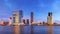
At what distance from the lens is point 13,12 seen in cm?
437

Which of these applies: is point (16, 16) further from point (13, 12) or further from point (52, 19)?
point (52, 19)

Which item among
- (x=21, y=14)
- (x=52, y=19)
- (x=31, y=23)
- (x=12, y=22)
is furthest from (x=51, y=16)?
(x=12, y=22)

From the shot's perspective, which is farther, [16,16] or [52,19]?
[52,19]

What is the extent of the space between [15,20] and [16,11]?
28 centimetres

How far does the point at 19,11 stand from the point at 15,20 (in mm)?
328

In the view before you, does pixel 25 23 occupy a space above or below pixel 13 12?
below

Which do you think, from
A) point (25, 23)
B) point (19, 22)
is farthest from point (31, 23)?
point (19, 22)

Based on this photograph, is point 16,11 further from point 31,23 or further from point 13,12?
point 31,23

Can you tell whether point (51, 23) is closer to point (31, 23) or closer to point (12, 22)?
point (31, 23)

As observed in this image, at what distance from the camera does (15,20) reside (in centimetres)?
423

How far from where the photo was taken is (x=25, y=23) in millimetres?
4527

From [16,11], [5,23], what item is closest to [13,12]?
[16,11]

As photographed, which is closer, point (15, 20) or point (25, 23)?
point (15, 20)

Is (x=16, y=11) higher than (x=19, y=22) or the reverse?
higher
